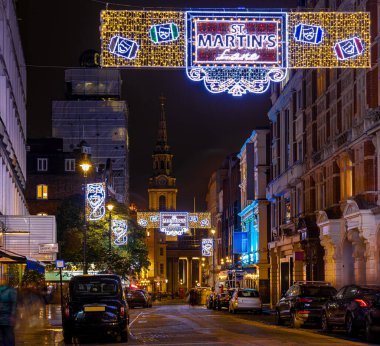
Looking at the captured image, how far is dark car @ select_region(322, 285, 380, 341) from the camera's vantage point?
1019 inches

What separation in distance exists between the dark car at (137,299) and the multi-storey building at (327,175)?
10.6 metres

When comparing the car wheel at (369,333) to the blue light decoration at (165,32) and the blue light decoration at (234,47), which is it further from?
the blue light decoration at (165,32)

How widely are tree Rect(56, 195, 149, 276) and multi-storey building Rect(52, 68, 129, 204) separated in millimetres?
45490

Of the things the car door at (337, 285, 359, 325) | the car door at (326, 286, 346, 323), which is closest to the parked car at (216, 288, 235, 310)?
the car door at (326, 286, 346, 323)

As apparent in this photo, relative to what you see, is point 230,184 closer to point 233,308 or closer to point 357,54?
point 233,308

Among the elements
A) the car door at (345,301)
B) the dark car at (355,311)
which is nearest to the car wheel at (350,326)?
the dark car at (355,311)

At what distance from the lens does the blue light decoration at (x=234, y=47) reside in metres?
26.5

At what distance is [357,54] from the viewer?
27.0 metres

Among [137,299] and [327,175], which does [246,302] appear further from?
[137,299]

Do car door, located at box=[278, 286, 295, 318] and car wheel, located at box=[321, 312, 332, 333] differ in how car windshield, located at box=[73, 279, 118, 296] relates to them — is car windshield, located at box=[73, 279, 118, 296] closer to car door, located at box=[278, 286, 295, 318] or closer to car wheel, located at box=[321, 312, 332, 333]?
car wheel, located at box=[321, 312, 332, 333]

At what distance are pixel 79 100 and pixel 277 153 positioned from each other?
2473 inches

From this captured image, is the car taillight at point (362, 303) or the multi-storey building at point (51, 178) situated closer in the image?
the car taillight at point (362, 303)

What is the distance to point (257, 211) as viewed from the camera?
265 ft

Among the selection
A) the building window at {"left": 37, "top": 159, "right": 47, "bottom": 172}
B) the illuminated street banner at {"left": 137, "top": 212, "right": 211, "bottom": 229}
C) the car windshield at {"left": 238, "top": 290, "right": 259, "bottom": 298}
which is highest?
the building window at {"left": 37, "top": 159, "right": 47, "bottom": 172}
